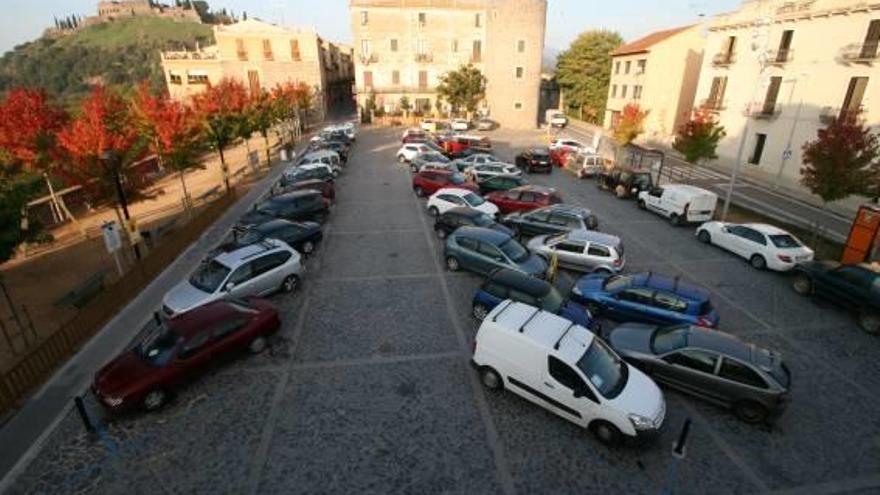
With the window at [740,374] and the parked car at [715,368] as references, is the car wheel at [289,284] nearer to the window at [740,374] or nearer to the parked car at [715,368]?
the parked car at [715,368]

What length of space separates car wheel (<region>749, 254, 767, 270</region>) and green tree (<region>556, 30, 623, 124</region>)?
45.7 metres

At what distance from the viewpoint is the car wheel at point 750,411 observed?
873 cm

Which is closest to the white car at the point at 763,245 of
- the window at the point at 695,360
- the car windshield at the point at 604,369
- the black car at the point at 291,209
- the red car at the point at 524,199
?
the red car at the point at 524,199

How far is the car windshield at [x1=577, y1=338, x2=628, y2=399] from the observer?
27.2 ft

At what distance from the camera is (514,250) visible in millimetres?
14195

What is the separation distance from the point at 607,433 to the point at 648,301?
4.63 meters

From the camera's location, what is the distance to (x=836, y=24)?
1016 inches

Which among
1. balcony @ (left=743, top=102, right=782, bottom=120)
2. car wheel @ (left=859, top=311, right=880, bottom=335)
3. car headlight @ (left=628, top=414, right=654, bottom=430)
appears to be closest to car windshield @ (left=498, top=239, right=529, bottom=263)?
car headlight @ (left=628, top=414, right=654, bottom=430)

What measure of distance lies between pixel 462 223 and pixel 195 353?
34.6ft

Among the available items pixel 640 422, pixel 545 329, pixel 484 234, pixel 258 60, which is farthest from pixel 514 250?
pixel 258 60

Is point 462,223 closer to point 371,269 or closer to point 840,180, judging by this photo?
point 371,269

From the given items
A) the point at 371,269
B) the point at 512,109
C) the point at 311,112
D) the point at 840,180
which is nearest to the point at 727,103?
the point at 840,180

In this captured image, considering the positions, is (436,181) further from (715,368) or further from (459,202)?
(715,368)

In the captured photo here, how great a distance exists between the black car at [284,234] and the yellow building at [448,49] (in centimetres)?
4390
